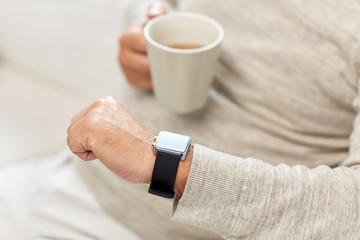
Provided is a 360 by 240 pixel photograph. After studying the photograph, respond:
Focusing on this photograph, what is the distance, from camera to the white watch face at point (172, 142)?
353mm

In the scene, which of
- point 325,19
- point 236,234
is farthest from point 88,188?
point 325,19

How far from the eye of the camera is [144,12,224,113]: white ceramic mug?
0.41 meters

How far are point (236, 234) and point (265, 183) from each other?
6 centimetres

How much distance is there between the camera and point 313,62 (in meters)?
0.50

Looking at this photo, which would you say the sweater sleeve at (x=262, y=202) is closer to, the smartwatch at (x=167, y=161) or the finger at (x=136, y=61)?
the smartwatch at (x=167, y=161)

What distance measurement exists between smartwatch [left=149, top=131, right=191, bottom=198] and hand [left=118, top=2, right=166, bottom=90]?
0.20m

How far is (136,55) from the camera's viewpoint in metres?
0.54

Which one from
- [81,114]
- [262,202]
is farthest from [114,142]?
[262,202]

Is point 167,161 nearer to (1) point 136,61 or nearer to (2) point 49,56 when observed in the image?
(1) point 136,61

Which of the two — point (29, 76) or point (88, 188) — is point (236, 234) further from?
point (29, 76)

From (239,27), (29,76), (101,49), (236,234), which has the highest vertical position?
(239,27)

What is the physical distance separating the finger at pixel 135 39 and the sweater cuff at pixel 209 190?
0.73 ft

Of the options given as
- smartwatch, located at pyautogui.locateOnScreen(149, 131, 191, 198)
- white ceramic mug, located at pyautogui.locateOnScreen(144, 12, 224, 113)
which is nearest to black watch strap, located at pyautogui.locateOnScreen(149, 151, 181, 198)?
smartwatch, located at pyautogui.locateOnScreen(149, 131, 191, 198)

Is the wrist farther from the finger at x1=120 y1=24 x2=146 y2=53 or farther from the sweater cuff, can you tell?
the finger at x1=120 y1=24 x2=146 y2=53
